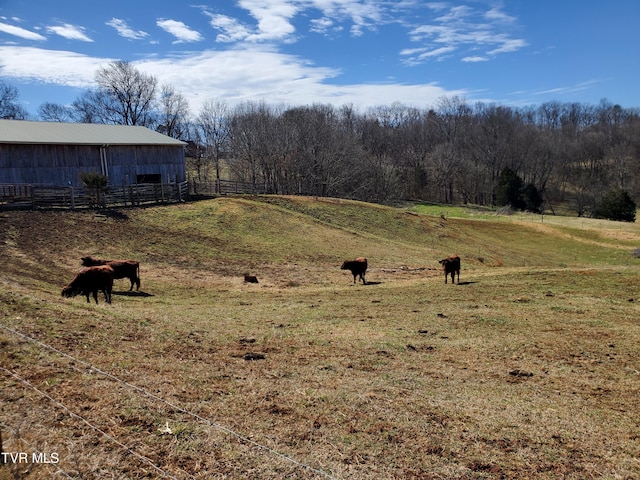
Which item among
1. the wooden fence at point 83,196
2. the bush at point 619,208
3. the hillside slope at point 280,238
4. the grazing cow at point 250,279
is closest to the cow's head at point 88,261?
the hillside slope at point 280,238

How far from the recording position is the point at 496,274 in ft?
75.4

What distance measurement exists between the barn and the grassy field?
48.8 ft

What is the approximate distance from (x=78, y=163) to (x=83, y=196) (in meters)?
5.32

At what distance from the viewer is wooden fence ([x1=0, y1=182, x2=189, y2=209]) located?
3008cm

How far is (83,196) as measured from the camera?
32406mm

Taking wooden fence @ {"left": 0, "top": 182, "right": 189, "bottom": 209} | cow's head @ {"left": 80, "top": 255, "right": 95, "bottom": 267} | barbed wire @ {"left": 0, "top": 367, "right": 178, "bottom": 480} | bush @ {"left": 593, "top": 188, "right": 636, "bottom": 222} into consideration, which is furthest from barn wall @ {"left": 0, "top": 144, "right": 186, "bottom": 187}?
bush @ {"left": 593, "top": 188, "right": 636, "bottom": 222}

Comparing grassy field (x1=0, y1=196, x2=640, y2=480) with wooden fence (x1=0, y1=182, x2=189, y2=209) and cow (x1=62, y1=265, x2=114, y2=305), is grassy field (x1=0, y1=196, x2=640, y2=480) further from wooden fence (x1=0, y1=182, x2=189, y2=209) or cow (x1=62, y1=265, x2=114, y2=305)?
wooden fence (x1=0, y1=182, x2=189, y2=209)

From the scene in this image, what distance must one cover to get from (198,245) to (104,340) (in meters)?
18.4

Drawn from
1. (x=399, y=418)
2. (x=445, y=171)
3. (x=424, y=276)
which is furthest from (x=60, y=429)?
(x=445, y=171)

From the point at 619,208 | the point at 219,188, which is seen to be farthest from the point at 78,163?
the point at 619,208

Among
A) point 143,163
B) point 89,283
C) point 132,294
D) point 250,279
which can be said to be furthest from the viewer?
point 143,163

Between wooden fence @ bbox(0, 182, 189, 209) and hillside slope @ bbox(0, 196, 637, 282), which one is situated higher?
wooden fence @ bbox(0, 182, 189, 209)

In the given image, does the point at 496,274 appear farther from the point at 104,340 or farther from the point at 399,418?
the point at 104,340

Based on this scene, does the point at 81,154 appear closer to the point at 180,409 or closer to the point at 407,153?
the point at 180,409
